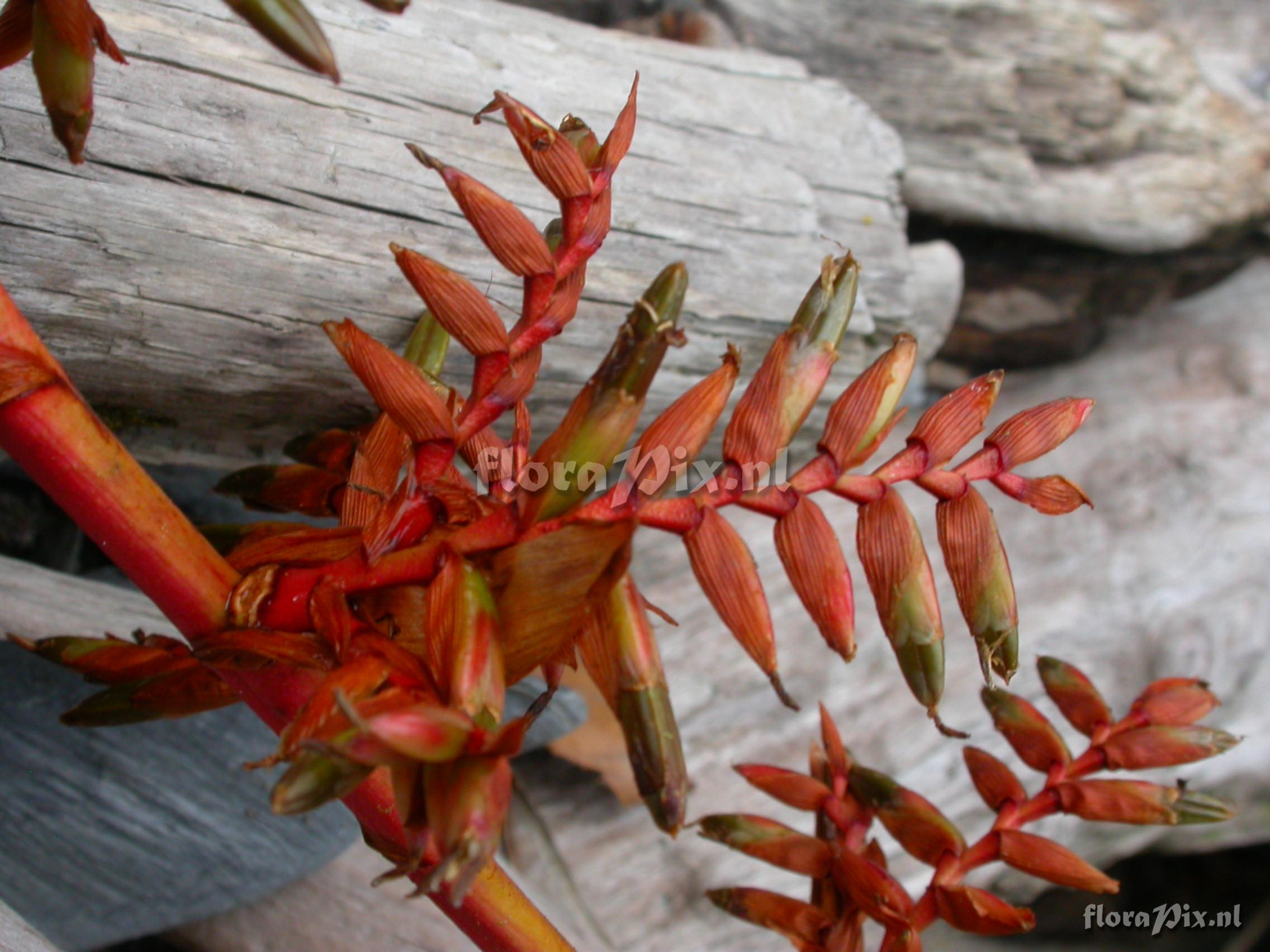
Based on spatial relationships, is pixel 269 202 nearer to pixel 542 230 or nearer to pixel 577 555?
pixel 542 230

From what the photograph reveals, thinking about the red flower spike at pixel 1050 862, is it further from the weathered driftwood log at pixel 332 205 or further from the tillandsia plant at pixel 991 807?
the weathered driftwood log at pixel 332 205

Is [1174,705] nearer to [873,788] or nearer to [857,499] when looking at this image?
[873,788]

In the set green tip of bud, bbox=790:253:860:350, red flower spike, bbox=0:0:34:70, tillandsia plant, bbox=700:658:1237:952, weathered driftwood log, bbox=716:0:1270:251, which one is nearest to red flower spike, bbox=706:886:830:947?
tillandsia plant, bbox=700:658:1237:952

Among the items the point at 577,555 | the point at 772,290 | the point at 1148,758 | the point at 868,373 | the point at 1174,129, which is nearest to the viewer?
the point at 577,555

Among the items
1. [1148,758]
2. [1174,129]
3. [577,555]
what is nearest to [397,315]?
[577,555]

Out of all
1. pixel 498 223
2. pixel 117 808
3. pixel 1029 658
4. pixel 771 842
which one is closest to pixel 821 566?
pixel 498 223

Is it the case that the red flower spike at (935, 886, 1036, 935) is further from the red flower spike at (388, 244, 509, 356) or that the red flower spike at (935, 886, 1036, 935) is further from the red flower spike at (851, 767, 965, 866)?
the red flower spike at (388, 244, 509, 356)
